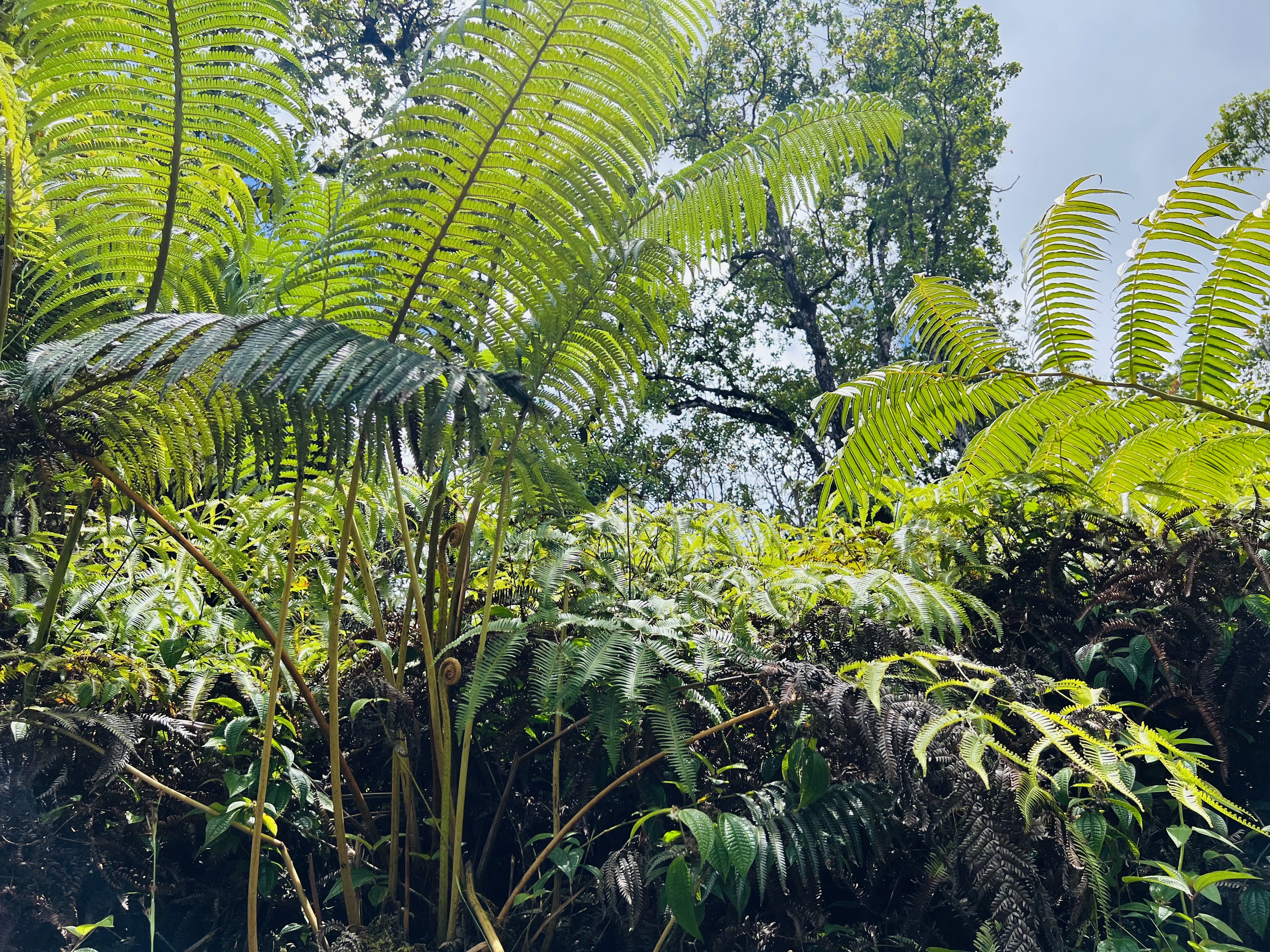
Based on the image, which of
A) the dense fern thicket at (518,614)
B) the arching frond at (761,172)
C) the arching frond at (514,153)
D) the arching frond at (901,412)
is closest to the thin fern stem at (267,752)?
the dense fern thicket at (518,614)

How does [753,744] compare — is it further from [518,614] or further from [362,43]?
[362,43]

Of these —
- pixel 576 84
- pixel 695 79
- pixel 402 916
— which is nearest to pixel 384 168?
pixel 576 84

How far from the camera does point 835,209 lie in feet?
53.8

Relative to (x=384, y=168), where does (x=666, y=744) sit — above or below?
below

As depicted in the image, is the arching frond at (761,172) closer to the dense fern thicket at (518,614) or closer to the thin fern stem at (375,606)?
the dense fern thicket at (518,614)

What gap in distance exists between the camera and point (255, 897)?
1.38 metres

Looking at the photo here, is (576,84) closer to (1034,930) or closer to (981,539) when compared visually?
(981,539)

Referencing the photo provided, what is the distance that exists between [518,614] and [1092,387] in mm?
1559

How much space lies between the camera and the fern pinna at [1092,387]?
79.4 inches

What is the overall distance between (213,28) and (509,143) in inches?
23.4

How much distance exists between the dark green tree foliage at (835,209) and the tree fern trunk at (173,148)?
1330cm

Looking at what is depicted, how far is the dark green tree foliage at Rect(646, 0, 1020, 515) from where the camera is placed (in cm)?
1527

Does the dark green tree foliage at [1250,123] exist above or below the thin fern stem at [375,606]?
above

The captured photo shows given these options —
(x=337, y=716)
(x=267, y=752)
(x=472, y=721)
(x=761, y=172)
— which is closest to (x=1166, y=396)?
(x=761, y=172)
